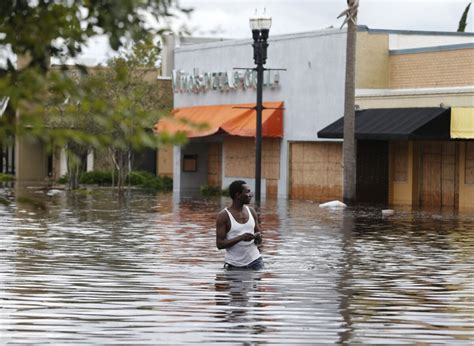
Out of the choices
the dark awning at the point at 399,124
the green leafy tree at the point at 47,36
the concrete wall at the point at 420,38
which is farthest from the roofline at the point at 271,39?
the green leafy tree at the point at 47,36

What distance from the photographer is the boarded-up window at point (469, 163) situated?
4362 centimetres

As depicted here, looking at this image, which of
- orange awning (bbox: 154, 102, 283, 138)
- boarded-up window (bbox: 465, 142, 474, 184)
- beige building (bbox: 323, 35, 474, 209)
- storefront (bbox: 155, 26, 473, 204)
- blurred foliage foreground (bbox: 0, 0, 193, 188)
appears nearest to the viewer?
blurred foliage foreground (bbox: 0, 0, 193, 188)

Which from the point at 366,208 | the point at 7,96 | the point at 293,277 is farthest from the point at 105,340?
the point at 366,208

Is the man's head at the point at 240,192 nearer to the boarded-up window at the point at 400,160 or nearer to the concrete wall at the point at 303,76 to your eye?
the boarded-up window at the point at 400,160

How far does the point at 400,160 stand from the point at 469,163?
369 centimetres

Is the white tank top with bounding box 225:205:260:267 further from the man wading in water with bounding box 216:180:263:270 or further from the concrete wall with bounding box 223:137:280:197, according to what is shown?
the concrete wall with bounding box 223:137:280:197

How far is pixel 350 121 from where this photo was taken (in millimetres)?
43344

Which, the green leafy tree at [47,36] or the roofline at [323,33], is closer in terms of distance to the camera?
the green leafy tree at [47,36]

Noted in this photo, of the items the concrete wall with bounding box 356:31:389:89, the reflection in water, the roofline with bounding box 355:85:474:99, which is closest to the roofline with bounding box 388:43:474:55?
the concrete wall with bounding box 356:31:389:89

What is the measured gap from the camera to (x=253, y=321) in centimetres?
1334

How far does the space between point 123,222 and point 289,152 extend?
21.1 m

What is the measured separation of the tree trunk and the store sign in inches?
381

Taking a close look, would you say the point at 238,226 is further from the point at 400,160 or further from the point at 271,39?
the point at 271,39

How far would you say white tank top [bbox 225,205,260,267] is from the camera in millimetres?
17609
